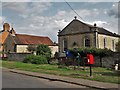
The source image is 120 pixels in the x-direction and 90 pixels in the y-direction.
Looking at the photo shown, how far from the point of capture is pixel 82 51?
98.3ft

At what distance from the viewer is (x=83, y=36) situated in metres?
45.6

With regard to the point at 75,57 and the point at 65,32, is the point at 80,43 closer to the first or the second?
the point at 65,32

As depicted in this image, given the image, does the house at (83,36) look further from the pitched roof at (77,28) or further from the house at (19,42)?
the house at (19,42)

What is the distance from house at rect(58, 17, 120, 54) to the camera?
44.0 meters

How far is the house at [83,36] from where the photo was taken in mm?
44000

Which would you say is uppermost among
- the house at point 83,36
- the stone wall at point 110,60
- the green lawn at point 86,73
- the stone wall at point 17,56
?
the house at point 83,36

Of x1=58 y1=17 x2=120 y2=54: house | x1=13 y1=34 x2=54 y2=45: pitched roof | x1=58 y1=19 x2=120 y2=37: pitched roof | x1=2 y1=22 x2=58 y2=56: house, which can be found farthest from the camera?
x1=13 y1=34 x2=54 y2=45: pitched roof

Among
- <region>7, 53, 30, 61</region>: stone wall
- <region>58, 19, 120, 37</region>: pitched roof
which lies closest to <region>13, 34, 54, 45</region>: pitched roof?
<region>58, 19, 120, 37</region>: pitched roof

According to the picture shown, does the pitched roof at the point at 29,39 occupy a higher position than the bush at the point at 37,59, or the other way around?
the pitched roof at the point at 29,39

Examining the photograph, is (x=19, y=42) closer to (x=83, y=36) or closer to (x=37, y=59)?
(x=83, y=36)

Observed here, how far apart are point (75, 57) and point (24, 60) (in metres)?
9.47

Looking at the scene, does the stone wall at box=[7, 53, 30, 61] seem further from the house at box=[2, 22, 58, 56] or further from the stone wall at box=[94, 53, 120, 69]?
the house at box=[2, 22, 58, 56]

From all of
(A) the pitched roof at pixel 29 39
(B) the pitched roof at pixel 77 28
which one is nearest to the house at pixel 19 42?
(A) the pitched roof at pixel 29 39

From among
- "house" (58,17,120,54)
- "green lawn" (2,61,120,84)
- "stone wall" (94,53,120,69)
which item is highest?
"house" (58,17,120,54)
